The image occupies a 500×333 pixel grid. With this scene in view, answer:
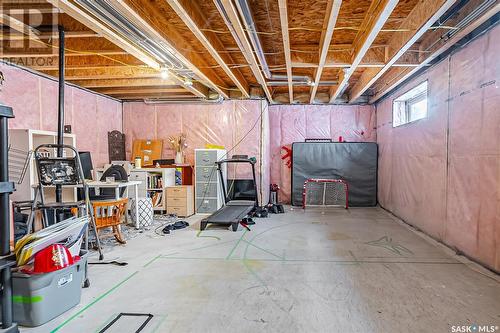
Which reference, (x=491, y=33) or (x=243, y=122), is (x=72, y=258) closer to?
(x=491, y=33)

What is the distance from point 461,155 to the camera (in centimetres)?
333

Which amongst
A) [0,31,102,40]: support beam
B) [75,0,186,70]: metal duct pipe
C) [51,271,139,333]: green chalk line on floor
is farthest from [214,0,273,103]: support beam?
[51,271,139,333]: green chalk line on floor

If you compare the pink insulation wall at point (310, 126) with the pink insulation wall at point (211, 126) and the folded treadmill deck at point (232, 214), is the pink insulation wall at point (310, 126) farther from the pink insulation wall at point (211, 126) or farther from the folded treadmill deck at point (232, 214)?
the folded treadmill deck at point (232, 214)

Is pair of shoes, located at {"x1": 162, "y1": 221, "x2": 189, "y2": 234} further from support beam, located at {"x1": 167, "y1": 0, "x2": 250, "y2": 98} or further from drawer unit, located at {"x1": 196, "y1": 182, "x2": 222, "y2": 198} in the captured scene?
support beam, located at {"x1": 167, "y1": 0, "x2": 250, "y2": 98}

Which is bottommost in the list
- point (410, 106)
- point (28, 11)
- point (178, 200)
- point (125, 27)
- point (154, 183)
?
point (178, 200)

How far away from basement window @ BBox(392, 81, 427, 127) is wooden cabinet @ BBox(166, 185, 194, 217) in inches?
164

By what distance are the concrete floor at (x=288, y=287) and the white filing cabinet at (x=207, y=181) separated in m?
1.83

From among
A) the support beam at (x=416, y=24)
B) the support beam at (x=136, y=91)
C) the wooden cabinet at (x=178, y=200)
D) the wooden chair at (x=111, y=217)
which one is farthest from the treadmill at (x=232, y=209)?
the support beam at (x=416, y=24)

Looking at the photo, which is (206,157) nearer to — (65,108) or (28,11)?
(65,108)

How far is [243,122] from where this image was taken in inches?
254

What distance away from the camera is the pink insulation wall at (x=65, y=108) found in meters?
4.16

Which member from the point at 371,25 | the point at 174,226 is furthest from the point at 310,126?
the point at 371,25

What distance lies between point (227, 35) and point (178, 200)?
3248mm

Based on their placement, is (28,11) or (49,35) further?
(49,35)
